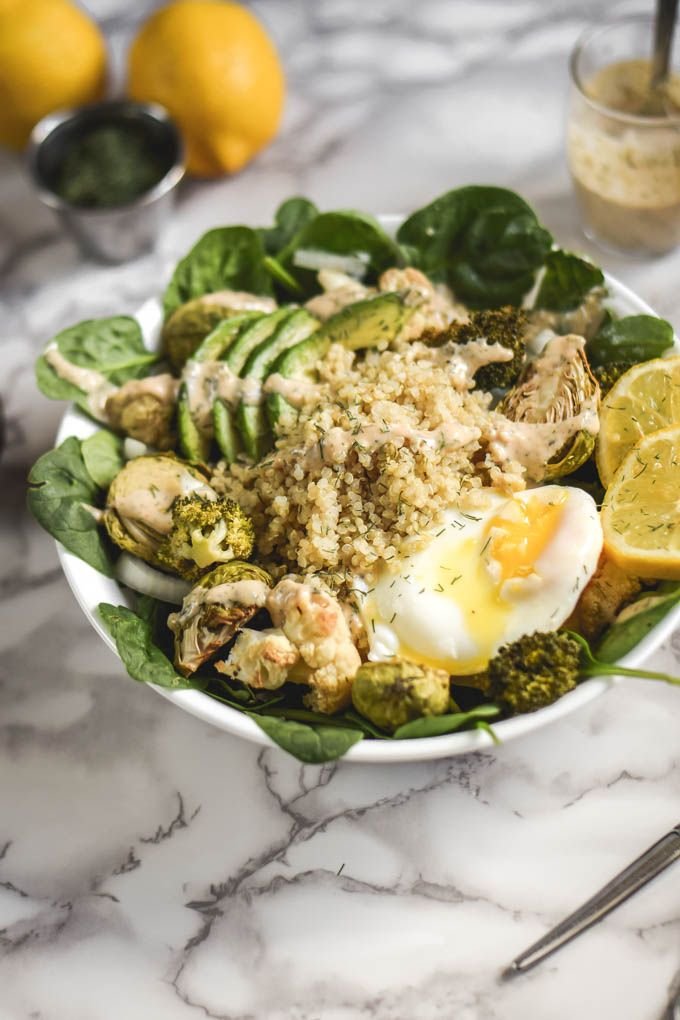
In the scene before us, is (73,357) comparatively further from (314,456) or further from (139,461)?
(314,456)

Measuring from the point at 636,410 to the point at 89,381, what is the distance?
1.48m

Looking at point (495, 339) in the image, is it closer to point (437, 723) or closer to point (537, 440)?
point (537, 440)

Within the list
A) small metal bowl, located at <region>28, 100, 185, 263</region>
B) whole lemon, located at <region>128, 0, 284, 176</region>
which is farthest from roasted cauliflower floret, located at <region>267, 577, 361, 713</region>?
whole lemon, located at <region>128, 0, 284, 176</region>

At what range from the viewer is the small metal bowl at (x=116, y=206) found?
354cm

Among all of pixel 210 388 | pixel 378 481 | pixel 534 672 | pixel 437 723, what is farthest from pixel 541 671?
pixel 210 388

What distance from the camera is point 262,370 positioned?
2.81 meters

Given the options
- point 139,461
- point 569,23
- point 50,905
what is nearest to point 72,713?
point 50,905

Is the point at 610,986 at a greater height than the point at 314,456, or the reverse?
the point at 314,456

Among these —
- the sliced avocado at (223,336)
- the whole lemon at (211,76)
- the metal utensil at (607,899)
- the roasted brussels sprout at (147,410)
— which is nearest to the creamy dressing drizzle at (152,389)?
the roasted brussels sprout at (147,410)

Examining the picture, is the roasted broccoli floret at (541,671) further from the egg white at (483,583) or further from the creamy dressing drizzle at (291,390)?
the creamy dressing drizzle at (291,390)

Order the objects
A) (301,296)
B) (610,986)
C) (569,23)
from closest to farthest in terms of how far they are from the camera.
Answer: (610,986) < (301,296) < (569,23)

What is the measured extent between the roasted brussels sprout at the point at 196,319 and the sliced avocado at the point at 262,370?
0.18 m

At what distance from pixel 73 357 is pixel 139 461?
0.47 meters

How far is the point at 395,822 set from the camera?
2.60 meters
